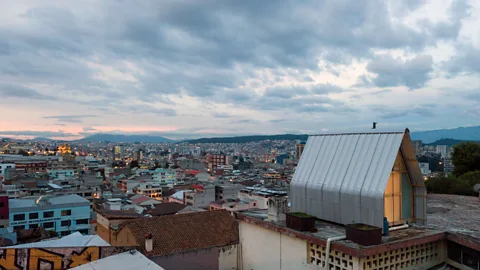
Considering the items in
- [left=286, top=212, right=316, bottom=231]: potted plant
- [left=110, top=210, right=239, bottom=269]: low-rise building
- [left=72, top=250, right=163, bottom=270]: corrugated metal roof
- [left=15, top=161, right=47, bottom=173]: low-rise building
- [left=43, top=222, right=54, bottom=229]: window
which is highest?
[left=286, top=212, right=316, bottom=231]: potted plant

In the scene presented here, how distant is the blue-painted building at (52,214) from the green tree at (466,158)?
34227 millimetres

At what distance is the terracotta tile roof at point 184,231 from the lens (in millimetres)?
15070

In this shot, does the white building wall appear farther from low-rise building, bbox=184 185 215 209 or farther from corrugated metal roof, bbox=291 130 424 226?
low-rise building, bbox=184 185 215 209

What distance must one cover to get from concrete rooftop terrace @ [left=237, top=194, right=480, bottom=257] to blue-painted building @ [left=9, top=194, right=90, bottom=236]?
3033 centimetres

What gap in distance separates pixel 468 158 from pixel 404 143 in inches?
990

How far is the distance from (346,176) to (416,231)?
6.52 ft

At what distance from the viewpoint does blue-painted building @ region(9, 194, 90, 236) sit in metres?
34.2

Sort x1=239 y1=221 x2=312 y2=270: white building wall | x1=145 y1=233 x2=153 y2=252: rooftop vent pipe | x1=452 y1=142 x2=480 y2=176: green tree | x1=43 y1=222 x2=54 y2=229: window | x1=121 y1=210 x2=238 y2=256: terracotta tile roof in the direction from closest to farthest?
x1=239 y1=221 x2=312 y2=270: white building wall → x1=145 y1=233 x2=153 y2=252: rooftop vent pipe → x1=121 y1=210 x2=238 y2=256: terracotta tile roof → x1=452 y1=142 x2=480 y2=176: green tree → x1=43 y1=222 x2=54 y2=229: window

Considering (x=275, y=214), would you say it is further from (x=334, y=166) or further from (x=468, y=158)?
(x=468, y=158)

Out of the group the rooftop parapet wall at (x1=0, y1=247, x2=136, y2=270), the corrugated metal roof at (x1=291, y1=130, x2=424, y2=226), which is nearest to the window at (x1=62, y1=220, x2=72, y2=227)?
the rooftop parapet wall at (x1=0, y1=247, x2=136, y2=270)

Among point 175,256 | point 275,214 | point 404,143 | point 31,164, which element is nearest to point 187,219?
point 175,256

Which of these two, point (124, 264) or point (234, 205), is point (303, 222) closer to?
point (124, 264)

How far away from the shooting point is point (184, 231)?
16500mm

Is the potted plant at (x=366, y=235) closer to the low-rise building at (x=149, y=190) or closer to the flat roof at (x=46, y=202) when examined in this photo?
the flat roof at (x=46, y=202)
